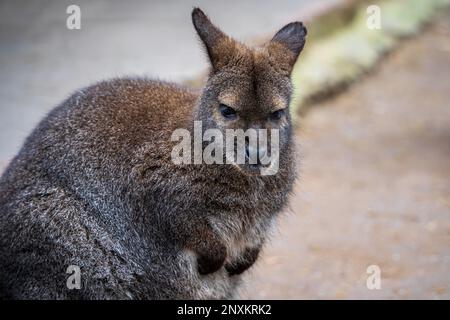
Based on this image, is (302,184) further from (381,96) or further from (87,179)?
(87,179)

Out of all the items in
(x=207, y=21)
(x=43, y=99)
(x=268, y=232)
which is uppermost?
(x=207, y=21)

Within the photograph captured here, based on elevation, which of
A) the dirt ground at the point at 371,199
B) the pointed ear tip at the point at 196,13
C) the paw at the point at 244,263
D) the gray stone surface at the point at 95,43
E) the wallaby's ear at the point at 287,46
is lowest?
the dirt ground at the point at 371,199

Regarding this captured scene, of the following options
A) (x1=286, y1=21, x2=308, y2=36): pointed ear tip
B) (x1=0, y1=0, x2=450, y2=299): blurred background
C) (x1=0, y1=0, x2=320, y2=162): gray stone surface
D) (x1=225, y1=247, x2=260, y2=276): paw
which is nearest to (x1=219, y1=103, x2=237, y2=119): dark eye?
(x1=286, y1=21, x2=308, y2=36): pointed ear tip

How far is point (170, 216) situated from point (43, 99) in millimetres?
4584

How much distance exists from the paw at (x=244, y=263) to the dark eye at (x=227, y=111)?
100 cm

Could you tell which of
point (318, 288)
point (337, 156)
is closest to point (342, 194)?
point (337, 156)

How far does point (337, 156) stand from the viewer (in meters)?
10.3

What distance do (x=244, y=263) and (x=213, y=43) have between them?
1.43m

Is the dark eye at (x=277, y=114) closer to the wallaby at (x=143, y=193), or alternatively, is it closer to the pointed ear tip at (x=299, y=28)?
the wallaby at (x=143, y=193)

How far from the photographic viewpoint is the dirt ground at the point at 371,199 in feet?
24.9

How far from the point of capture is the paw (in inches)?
236

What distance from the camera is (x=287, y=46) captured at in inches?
229

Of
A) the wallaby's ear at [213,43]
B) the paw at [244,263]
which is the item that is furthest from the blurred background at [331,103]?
the wallaby's ear at [213,43]

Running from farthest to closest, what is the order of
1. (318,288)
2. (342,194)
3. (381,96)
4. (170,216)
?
(381,96)
(342,194)
(318,288)
(170,216)
